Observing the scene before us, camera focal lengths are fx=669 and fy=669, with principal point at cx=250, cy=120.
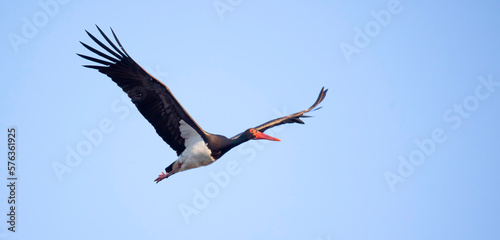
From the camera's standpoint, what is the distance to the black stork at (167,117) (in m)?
16.6

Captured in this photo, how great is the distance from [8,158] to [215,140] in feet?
21.4

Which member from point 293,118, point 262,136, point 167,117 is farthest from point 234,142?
point 293,118

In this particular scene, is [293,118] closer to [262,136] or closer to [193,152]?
[262,136]

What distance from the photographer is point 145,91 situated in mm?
17062

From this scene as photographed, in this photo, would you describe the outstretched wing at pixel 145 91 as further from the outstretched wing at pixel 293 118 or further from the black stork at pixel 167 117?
the outstretched wing at pixel 293 118

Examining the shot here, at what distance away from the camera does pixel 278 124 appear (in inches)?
821

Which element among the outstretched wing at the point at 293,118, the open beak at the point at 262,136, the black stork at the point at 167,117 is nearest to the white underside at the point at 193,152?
the black stork at the point at 167,117

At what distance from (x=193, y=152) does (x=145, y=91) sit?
227 cm

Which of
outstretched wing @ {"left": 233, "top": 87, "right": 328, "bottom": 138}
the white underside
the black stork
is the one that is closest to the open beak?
the black stork

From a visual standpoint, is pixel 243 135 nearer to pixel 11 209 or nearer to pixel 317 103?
pixel 317 103

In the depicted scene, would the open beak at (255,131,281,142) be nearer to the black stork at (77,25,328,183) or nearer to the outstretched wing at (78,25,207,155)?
the black stork at (77,25,328,183)

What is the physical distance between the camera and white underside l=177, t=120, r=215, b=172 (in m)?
18.2

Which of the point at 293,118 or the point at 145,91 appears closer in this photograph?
the point at 145,91

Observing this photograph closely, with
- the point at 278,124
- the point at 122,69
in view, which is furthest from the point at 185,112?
the point at 278,124
